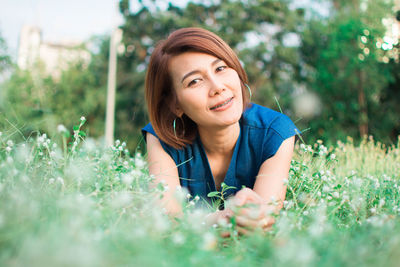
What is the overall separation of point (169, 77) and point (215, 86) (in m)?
0.49

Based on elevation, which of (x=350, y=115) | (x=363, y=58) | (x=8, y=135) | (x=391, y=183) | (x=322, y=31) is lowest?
(x=8, y=135)

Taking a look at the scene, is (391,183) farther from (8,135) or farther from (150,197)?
(8,135)

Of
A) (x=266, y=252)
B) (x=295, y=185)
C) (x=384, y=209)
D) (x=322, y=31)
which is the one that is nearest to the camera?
(x=266, y=252)

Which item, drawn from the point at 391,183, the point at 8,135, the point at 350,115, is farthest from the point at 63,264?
the point at 350,115

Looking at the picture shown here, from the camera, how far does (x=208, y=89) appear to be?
2.50 meters

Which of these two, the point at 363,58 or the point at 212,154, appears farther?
the point at 363,58

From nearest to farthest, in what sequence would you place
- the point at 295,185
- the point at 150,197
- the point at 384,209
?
the point at 150,197
the point at 384,209
the point at 295,185

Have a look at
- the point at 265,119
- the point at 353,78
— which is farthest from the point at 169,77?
the point at 353,78

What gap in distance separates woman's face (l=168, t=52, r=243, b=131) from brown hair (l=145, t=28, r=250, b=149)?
69mm

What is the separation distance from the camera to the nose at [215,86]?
2463 mm

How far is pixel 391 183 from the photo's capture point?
2.50 metres

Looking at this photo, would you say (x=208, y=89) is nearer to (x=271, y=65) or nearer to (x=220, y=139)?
(x=220, y=139)

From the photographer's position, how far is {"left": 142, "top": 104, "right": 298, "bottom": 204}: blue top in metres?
2.66

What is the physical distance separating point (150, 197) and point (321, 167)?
149 centimetres
